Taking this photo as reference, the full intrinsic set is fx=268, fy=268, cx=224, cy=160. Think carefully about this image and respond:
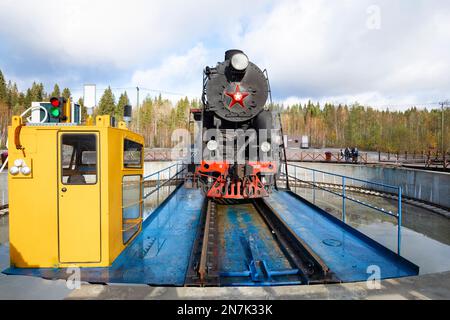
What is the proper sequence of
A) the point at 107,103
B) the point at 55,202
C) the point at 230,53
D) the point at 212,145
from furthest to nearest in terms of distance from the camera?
1. the point at 107,103
2. the point at 230,53
3. the point at 212,145
4. the point at 55,202

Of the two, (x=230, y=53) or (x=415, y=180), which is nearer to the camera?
(x=230, y=53)

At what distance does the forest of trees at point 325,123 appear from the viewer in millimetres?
60344

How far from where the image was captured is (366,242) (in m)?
5.97

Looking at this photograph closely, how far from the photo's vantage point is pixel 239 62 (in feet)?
27.7

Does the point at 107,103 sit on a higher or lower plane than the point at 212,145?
higher

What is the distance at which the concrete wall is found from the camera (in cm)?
1158

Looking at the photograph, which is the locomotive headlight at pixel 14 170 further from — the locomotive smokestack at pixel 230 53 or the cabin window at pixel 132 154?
the locomotive smokestack at pixel 230 53

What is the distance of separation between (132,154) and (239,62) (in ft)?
15.5

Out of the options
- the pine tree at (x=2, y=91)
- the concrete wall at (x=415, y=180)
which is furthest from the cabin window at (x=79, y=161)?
the pine tree at (x=2, y=91)

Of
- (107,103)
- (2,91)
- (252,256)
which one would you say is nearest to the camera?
(252,256)

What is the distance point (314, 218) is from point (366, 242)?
7.32 ft

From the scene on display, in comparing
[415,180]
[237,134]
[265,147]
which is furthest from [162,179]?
[415,180]

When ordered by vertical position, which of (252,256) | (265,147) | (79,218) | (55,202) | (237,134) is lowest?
(252,256)

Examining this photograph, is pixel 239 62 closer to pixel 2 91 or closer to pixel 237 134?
pixel 237 134
